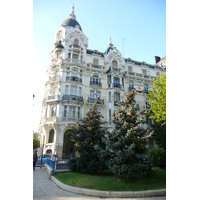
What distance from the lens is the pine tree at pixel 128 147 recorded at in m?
6.66

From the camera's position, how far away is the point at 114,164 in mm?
6988

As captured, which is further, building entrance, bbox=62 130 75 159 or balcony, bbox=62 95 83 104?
balcony, bbox=62 95 83 104

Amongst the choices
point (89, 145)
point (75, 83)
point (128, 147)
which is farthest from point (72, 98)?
point (128, 147)

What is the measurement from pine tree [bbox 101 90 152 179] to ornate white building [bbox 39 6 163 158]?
37.5ft

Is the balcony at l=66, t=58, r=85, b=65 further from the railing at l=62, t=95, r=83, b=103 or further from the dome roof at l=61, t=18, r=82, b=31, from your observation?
the dome roof at l=61, t=18, r=82, b=31

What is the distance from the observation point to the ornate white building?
18.7 m

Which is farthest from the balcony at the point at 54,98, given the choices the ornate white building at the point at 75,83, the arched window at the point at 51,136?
the arched window at the point at 51,136

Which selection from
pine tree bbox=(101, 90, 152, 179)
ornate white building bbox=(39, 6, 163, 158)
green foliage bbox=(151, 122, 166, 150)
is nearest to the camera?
pine tree bbox=(101, 90, 152, 179)

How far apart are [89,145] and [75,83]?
1229 centimetres

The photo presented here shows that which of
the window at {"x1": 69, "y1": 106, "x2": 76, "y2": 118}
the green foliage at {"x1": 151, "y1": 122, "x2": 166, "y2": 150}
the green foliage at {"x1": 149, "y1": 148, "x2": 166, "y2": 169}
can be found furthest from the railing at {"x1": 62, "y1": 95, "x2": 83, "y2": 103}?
the green foliage at {"x1": 149, "y1": 148, "x2": 166, "y2": 169}

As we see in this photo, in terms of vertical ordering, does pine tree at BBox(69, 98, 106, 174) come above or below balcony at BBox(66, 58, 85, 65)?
below

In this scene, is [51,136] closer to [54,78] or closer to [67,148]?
[67,148]
